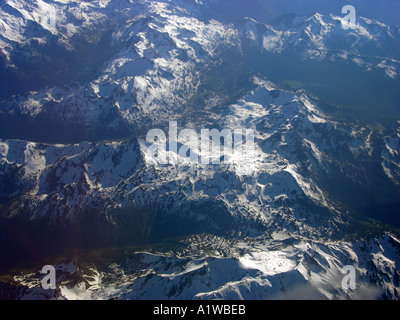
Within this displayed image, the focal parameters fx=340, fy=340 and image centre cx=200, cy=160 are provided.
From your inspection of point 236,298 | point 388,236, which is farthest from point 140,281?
point 388,236

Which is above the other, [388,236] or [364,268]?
[388,236]

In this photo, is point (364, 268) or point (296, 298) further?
point (364, 268)

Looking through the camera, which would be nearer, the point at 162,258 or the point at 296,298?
the point at 296,298

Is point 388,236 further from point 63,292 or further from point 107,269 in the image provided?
point 63,292
